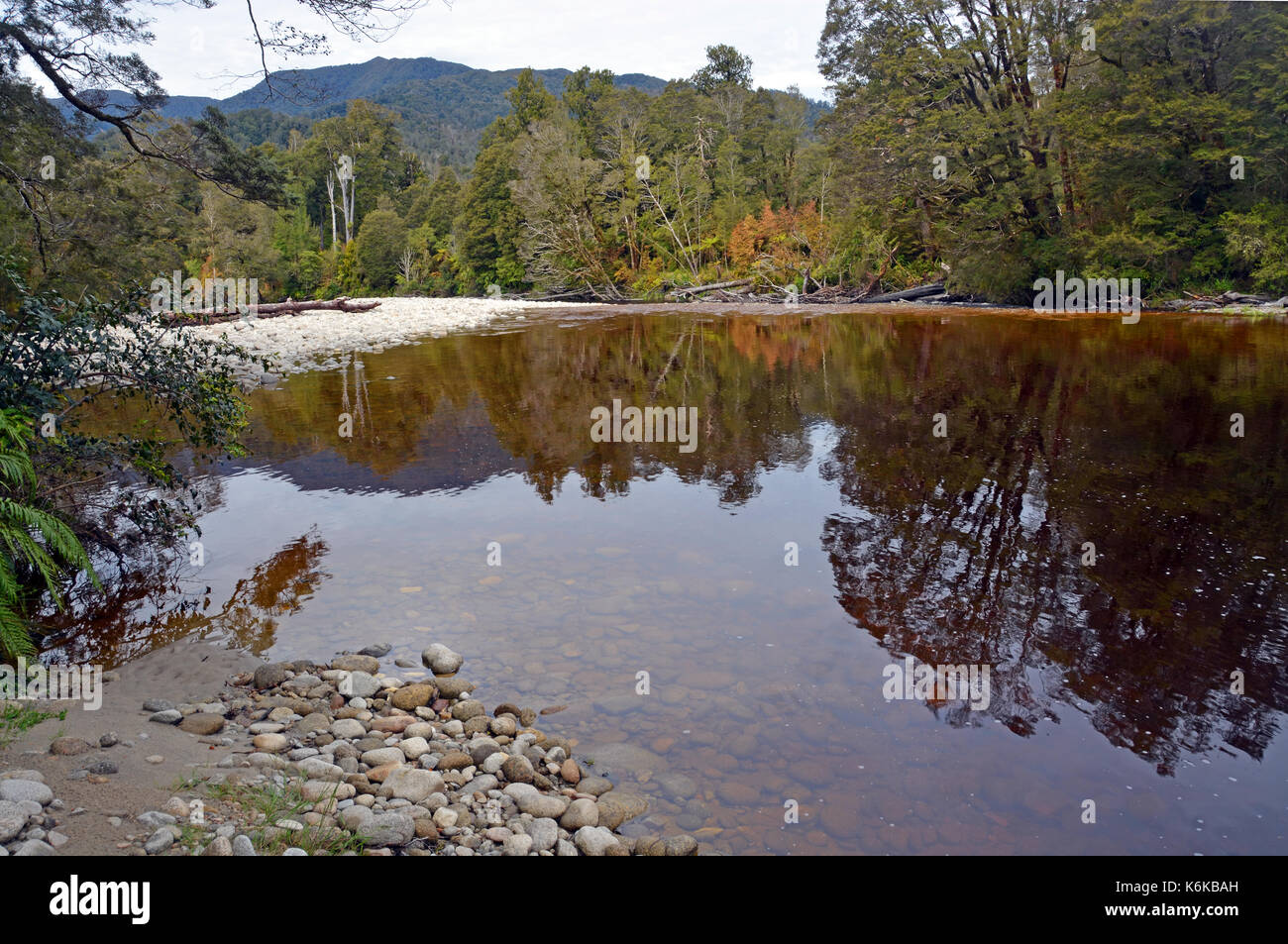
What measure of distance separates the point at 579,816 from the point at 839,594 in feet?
10.9

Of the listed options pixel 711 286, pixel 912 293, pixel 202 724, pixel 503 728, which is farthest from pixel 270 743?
pixel 711 286

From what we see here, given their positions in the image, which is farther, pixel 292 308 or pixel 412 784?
pixel 292 308

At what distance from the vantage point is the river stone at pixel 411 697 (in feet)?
15.8

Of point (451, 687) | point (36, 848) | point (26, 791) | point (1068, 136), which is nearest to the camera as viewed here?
point (36, 848)

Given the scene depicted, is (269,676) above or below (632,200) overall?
below

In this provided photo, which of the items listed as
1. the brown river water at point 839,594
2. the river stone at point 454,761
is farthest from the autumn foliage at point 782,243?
the river stone at point 454,761

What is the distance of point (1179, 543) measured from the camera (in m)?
6.93

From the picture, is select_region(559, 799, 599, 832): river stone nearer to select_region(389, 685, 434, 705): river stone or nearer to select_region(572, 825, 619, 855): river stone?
select_region(572, 825, 619, 855): river stone

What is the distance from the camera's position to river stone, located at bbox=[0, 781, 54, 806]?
10.1ft

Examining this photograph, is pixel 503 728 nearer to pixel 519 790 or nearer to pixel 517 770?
pixel 517 770

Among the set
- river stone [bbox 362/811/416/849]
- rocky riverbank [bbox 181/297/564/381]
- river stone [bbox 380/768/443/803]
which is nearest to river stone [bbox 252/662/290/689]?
river stone [bbox 380/768/443/803]

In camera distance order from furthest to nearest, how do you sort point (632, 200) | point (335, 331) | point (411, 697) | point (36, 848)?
1. point (632, 200)
2. point (335, 331)
3. point (411, 697)
4. point (36, 848)

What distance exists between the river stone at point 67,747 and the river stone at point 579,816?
7.73ft

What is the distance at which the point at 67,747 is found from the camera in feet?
12.2
